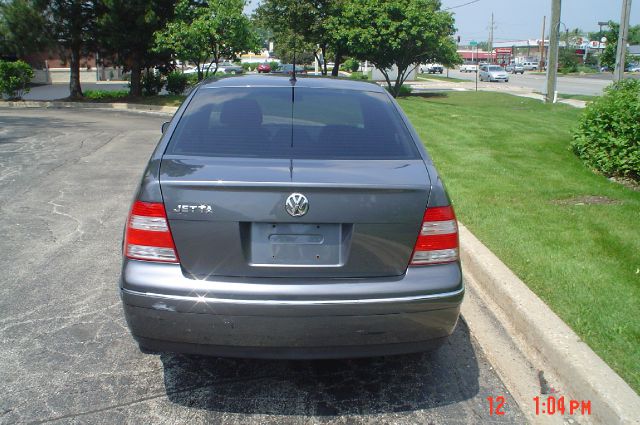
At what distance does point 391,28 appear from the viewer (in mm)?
27234

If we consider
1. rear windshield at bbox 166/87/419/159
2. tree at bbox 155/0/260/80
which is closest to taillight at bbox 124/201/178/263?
rear windshield at bbox 166/87/419/159

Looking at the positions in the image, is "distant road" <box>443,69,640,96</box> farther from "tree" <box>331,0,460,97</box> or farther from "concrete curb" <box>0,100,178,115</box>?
"concrete curb" <box>0,100,178,115</box>

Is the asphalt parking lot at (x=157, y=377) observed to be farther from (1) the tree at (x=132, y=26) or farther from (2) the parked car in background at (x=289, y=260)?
(1) the tree at (x=132, y=26)

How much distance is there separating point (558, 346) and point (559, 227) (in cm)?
264

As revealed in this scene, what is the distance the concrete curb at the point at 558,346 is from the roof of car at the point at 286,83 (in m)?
1.78

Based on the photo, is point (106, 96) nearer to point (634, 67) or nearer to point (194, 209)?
point (194, 209)

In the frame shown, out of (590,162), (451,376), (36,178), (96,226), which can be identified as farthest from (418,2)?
(451,376)

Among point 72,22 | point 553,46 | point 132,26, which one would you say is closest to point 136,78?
point 132,26

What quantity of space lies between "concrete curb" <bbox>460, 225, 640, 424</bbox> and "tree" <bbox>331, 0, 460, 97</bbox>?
23961 mm

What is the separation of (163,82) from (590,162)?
2091 centimetres

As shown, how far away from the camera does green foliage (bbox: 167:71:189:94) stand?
2561 centimetres

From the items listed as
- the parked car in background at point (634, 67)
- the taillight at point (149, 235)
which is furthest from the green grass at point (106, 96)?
the parked car in background at point (634, 67)

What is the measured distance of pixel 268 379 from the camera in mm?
3559

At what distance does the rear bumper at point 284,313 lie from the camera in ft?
9.48
